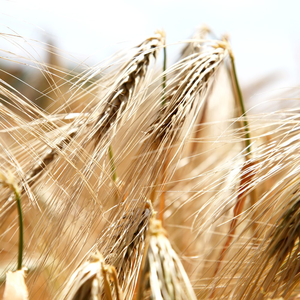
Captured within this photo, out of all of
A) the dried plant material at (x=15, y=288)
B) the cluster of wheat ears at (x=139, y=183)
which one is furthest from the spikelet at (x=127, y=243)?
the dried plant material at (x=15, y=288)

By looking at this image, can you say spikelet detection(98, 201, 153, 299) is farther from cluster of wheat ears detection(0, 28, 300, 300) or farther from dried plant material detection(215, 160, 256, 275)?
dried plant material detection(215, 160, 256, 275)

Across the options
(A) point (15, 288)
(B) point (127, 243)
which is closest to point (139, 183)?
(B) point (127, 243)

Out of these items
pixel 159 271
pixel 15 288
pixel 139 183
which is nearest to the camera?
pixel 159 271

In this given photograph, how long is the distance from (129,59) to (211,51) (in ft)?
0.52

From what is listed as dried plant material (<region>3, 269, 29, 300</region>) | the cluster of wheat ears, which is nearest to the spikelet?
the cluster of wheat ears

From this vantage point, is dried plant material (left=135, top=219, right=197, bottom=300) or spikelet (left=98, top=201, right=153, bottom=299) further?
spikelet (left=98, top=201, right=153, bottom=299)

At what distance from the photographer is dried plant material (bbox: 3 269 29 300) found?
45 centimetres

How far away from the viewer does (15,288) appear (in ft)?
1.52

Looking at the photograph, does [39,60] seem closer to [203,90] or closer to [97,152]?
[97,152]

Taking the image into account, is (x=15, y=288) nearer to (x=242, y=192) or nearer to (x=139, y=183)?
(x=139, y=183)

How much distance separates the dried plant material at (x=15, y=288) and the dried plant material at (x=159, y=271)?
7.9 inches

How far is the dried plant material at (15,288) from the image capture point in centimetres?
45

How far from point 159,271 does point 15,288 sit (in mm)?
228

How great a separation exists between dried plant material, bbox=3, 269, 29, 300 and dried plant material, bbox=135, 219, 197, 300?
0.20 meters
